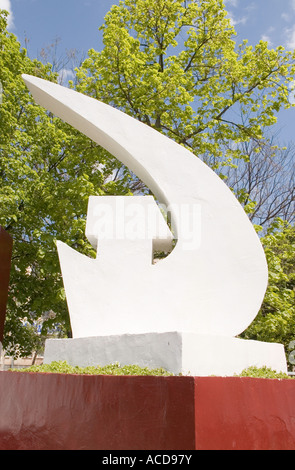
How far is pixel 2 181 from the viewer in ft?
30.1

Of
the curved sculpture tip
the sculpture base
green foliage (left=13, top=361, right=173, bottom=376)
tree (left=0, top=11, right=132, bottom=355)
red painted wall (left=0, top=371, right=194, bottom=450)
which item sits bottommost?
red painted wall (left=0, top=371, right=194, bottom=450)

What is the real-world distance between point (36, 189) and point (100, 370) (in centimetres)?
667

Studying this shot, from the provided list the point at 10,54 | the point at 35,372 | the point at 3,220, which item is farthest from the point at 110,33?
the point at 35,372

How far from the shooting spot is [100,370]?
11.5ft

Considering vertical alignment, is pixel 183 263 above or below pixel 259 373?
above

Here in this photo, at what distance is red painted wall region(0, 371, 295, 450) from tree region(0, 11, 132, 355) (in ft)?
15.6

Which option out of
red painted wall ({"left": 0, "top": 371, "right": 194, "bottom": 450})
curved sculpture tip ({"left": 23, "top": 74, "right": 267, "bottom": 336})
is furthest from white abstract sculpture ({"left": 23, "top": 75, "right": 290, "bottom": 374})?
red painted wall ({"left": 0, "top": 371, "right": 194, "bottom": 450})

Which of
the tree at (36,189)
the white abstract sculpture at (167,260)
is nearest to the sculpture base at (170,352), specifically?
the white abstract sculpture at (167,260)

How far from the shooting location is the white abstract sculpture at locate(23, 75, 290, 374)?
14.1 ft

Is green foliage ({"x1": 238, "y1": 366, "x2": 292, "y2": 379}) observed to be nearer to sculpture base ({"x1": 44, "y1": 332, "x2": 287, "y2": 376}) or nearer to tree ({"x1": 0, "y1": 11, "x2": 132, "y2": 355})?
sculpture base ({"x1": 44, "y1": 332, "x2": 287, "y2": 376})

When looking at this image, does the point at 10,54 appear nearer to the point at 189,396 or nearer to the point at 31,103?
the point at 31,103

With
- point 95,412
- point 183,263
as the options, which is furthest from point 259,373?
point 95,412

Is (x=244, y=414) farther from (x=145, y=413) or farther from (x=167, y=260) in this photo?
(x=167, y=260)

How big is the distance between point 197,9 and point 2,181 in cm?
630
